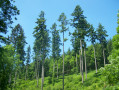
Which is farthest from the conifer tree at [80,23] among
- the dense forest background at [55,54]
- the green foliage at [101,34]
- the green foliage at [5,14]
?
the green foliage at [5,14]

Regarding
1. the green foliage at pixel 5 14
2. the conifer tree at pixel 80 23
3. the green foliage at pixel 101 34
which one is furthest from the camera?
the green foliage at pixel 101 34

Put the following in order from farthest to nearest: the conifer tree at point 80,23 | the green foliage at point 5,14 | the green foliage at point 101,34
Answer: the green foliage at point 101,34, the conifer tree at point 80,23, the green foliage at point 5,14

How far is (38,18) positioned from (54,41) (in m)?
13.3

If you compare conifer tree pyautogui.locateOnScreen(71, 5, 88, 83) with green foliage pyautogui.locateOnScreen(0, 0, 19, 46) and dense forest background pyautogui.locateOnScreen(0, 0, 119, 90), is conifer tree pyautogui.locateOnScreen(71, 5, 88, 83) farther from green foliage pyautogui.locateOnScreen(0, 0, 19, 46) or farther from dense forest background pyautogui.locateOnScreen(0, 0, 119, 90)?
green foliage pyautogui.locateOnScreen(0, 0, 19, 46)

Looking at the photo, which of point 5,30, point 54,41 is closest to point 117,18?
point 5,30

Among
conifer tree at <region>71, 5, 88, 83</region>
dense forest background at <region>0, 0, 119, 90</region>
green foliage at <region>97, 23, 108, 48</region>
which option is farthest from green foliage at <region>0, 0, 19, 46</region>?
green foliage at <region>97, 23, 108, 48</region>

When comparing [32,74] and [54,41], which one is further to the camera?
[32,74]

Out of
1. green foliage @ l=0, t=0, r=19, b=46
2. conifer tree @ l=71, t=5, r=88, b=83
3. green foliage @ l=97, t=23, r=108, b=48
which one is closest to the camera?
green foliage @ l=0, t=0, r=19, b=46

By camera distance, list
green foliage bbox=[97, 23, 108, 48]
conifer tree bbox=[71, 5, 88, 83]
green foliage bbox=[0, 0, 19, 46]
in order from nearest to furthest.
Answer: green foliage bbox=[0, 0, 19, 46]
conifer tree bbox=[71, 5, 88, 83]
green foliage bbox=[97, 23, 108, 48]

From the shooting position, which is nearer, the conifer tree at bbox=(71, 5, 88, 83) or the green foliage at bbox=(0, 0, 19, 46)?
the green foliage at bbox=(0, 0, 19, 46)

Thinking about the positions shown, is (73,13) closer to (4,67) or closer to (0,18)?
(0,18)

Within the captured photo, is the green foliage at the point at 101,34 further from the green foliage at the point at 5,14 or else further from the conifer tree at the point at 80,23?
the green foliage at the point at 5,14

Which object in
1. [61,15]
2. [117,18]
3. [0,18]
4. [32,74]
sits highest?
[61,15]

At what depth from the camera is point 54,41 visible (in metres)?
38.1
